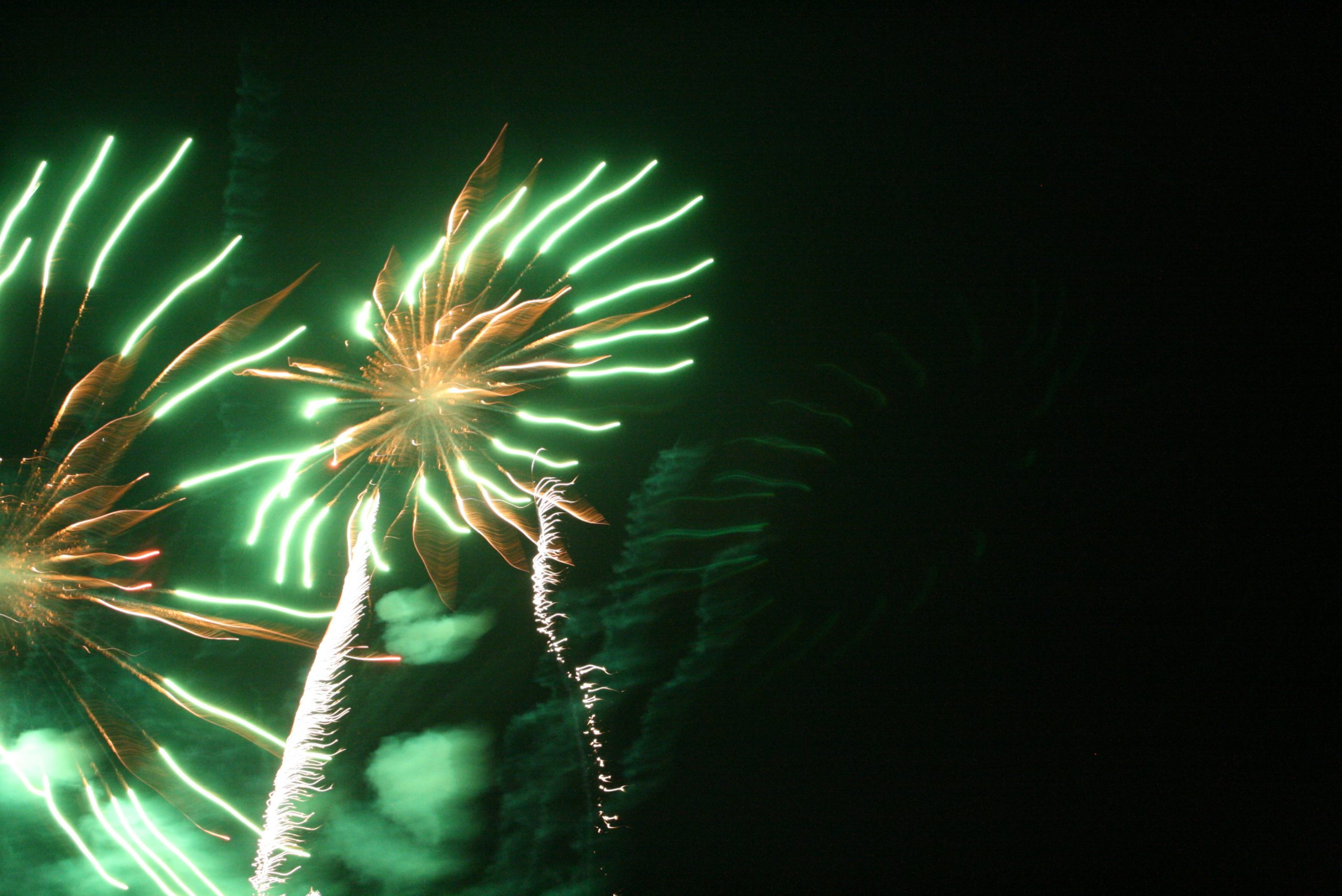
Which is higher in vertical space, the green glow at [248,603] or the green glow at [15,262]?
the green glow at [15,262]

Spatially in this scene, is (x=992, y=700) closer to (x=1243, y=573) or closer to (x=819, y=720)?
(x=819, y=720)

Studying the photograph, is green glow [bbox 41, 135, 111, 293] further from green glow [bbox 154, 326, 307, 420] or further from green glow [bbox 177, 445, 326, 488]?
green glow [bbox 177, 445, 326, 488]

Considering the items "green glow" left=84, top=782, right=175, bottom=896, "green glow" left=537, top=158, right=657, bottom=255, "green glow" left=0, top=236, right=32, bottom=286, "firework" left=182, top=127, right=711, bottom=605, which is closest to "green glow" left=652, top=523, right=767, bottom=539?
"firework" left=182, top=127, right=711, bottom=605

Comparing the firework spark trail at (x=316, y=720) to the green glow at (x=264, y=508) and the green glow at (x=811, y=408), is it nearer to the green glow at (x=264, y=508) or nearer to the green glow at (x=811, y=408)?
the green glow at (x=264, y=508)

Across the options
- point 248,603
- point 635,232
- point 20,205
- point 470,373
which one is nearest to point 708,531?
point 470,373

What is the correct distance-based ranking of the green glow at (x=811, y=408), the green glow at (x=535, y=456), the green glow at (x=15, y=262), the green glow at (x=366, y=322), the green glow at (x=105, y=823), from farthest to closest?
the green glow at (x=811, y=408) < the green glow at (x=535, y=456) < the green glow at (x=105, y=823) < the green glow at (x=366, y=322) < the green glow at (x=15, y=262)

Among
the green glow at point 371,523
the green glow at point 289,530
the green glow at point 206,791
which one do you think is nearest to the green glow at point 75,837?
the green glow at point 206,791
